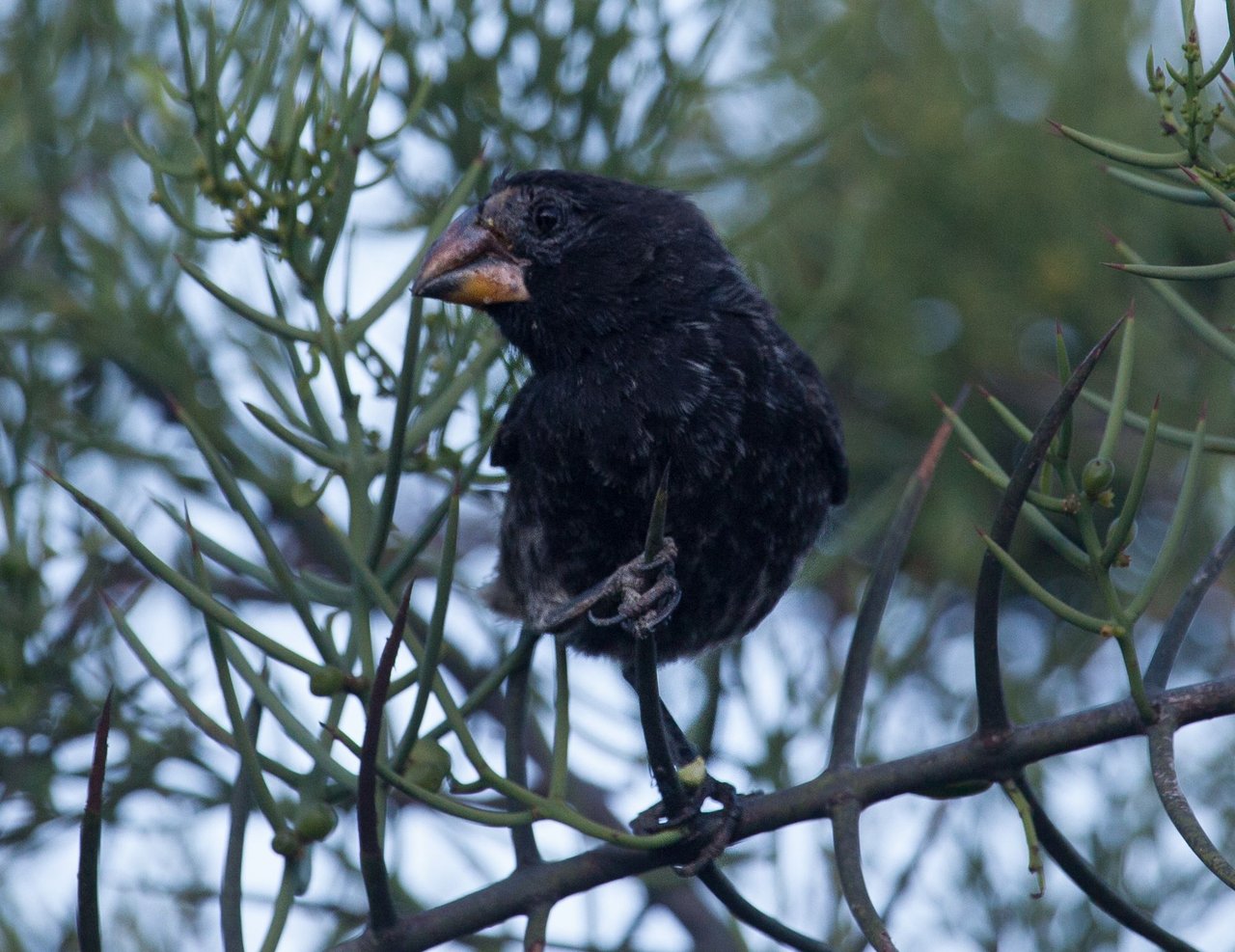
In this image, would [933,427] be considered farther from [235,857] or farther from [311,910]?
[235,857]

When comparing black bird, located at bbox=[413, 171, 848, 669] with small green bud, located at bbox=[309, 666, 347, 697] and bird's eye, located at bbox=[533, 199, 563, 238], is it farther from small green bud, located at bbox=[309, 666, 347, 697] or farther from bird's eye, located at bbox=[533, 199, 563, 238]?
small green bud, located at bbox=[309, 666, 347, 697]

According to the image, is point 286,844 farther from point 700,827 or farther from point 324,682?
point 700,827

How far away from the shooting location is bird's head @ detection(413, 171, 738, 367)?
259 cm

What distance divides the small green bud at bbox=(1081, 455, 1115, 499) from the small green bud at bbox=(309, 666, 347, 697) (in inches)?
34.8

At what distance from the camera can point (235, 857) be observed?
1723 millimetres

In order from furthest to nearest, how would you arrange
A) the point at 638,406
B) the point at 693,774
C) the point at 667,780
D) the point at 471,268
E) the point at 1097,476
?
the point at 471,268 < the point at 638,406 < the point at 693,774 < the point at 667,780 < the point at 1097,476

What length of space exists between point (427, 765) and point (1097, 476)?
33.8 inches

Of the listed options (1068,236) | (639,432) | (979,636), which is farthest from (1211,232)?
(979,636)

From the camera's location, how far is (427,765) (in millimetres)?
1837

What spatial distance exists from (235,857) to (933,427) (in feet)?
7.32

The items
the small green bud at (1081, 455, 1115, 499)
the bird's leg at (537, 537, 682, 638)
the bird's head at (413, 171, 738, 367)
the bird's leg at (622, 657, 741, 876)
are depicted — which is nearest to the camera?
the small green bud at (1081, 455, 1115, 499)

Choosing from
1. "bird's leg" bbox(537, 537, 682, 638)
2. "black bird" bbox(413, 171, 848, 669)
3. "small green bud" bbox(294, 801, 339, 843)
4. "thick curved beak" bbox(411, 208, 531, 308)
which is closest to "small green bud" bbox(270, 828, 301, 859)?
"small green bud" bbox(294, 801, 339, 843)

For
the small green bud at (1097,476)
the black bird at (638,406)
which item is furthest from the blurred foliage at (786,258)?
the small green bud at (1097,476)

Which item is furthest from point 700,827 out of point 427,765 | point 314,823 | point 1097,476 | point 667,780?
point 1097,476
